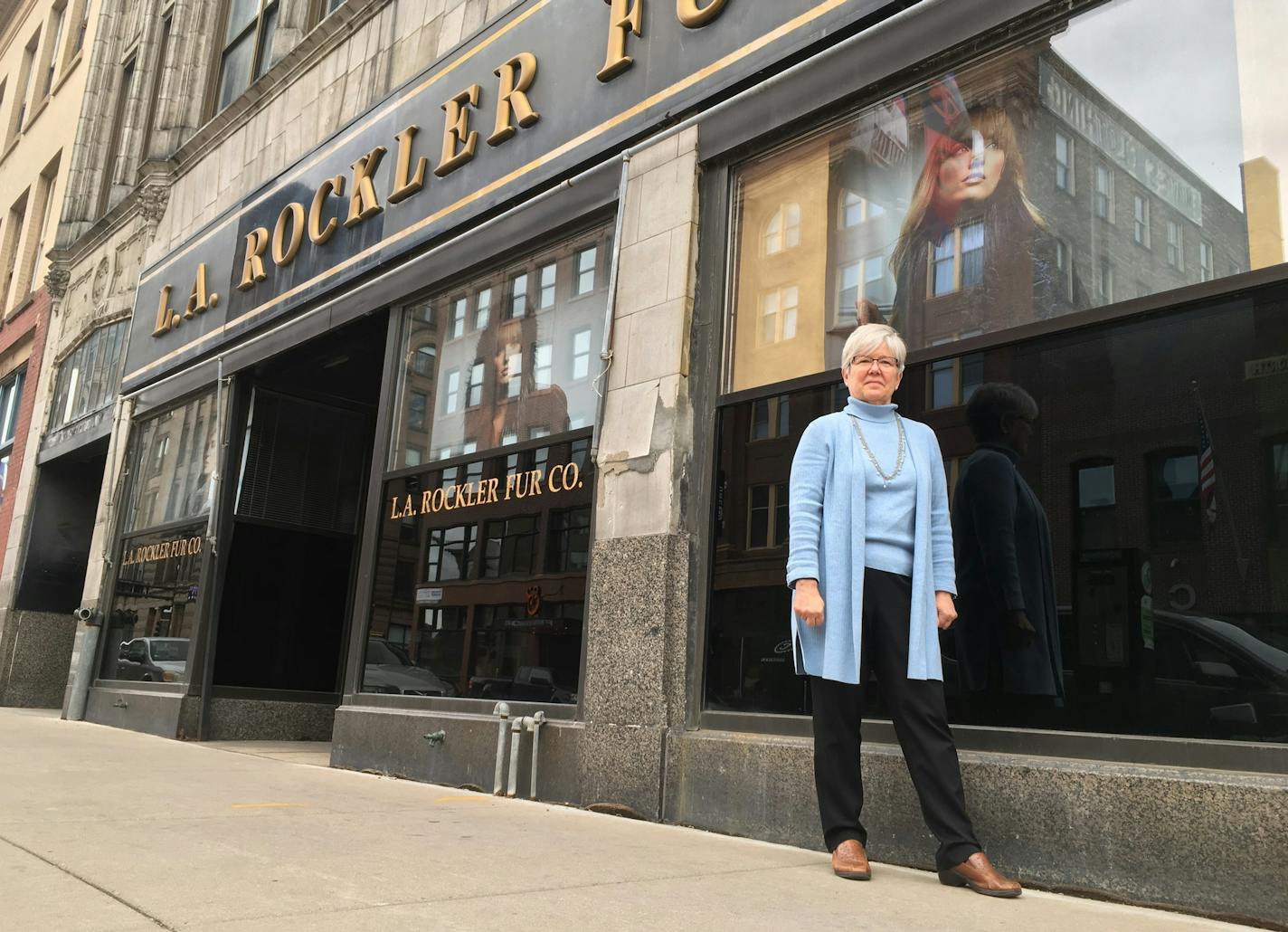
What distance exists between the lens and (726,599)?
5277 mm

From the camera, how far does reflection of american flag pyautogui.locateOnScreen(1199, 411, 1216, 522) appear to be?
12.3ft

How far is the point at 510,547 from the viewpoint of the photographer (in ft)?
22.1

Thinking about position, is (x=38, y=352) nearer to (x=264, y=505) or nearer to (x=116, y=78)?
(x=116, y=78)

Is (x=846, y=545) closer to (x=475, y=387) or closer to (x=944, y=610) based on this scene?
(x=944, y=610)

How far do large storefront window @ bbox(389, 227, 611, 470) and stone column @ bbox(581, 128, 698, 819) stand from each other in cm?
48

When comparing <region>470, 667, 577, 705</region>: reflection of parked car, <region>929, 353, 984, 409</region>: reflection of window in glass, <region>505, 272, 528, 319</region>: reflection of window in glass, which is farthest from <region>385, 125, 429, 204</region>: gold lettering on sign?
<region>929, 353, 984, 409</region>: reflection of window in glass

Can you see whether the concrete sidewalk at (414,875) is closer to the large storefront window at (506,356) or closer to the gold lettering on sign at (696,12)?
the large storefront window at (506,356)

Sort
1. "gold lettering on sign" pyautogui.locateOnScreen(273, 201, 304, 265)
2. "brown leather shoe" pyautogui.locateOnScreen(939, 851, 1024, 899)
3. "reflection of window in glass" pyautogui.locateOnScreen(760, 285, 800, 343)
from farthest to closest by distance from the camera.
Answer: "gold lettering on sign" pyautogui.locateOnScreen(273, 201, 304, 265) → "reflection of window in glass" pyautogui.locateOnScreen(760, 285, 800, 343) → "brown leather shoe" pyautogui.locateOnScreen(939, 851, 1024, 899)

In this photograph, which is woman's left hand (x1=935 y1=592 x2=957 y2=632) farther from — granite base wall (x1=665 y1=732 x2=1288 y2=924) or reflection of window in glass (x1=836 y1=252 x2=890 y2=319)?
reflection of window in glass (x1=836 y1=252 x2=890 y2=319)

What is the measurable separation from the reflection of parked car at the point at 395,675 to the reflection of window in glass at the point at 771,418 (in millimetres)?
2910

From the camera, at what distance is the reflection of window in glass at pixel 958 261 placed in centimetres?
468

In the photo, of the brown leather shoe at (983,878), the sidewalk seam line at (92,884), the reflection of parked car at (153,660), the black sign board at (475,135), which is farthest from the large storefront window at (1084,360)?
the reflection of parked car at (153,660)

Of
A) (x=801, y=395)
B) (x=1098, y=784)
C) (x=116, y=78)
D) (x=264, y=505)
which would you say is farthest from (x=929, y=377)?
(x=116, y=78)

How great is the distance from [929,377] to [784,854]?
212cm
